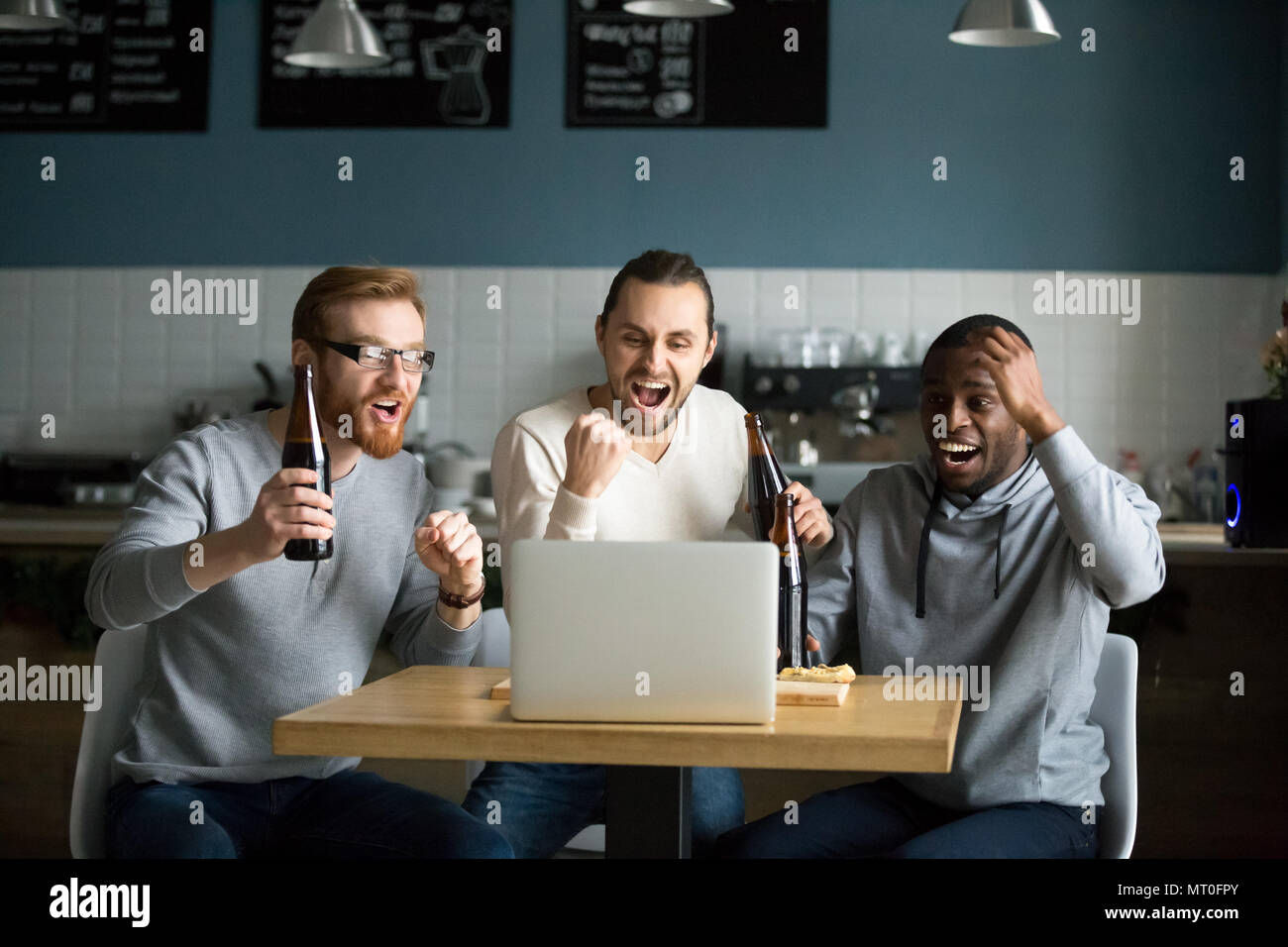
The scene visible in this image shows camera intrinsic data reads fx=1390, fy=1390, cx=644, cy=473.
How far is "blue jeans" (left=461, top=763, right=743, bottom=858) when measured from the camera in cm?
198

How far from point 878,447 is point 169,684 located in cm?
351

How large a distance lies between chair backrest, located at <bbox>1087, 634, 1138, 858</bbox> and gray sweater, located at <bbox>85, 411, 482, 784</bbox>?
0.93m

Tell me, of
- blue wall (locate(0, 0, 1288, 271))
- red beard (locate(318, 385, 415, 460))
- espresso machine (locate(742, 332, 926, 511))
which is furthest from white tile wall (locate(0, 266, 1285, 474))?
red beard (locate(318, 385, 415, 460))

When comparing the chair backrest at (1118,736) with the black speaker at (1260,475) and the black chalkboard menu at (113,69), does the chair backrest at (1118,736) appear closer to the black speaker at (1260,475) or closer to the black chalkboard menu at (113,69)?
the black speaker at (1260,475)

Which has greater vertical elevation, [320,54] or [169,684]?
[320,54]

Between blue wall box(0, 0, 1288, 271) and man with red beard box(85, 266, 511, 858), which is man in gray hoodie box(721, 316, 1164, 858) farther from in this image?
blue wall box(0, 0, 1288, 271)

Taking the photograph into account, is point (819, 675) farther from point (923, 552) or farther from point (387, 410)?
point (387, 410)

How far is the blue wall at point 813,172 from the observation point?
5133 millimetres

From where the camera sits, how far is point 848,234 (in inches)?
206

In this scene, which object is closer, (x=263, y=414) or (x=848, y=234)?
(x=263, y=414)

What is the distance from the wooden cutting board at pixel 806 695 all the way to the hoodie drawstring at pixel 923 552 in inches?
17.7

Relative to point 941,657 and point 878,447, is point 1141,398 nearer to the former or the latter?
point 878,447
